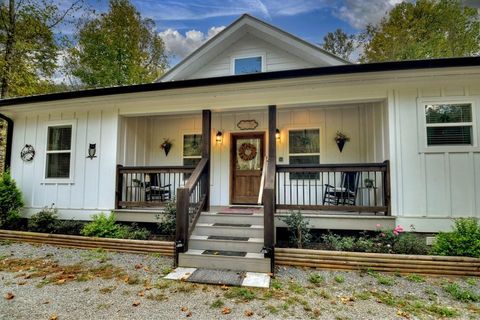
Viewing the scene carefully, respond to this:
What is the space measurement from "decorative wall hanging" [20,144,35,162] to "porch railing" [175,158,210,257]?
16.0 feet

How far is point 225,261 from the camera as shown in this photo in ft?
13.4

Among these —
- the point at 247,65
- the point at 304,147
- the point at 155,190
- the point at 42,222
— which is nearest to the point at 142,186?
the point at 155,190

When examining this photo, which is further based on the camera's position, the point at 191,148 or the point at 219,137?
the point at 191,148

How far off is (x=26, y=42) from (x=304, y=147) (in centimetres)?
1251

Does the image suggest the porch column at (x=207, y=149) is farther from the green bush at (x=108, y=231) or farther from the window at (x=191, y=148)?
the window at (x=191, y=148)

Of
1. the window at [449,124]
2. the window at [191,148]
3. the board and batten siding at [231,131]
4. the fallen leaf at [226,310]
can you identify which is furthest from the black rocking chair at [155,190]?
the window at [449,124]

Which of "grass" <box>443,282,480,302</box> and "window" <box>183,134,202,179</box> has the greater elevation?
"window" <box>183,134,202,179</box>

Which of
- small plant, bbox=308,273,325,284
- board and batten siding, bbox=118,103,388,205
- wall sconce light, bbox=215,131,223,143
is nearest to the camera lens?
small plant, bbox=308,273,325,284

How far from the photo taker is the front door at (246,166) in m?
7.35

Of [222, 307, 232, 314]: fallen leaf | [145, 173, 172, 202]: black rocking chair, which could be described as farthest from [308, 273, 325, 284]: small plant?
[145, 173, 172, 202]: black rocking chair

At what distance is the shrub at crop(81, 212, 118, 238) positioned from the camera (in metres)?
5.45

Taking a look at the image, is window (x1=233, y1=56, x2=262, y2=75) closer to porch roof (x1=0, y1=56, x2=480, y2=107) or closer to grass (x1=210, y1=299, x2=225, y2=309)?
porch roof (x1=0, y1=56, x2=480, y2=107)

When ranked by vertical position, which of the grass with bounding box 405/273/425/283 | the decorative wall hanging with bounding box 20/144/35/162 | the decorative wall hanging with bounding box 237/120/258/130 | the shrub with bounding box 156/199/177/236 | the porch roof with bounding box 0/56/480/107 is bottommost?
the grass with bounding box 405/273/425/283

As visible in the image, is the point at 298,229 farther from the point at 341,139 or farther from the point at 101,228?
the point at 101,228
